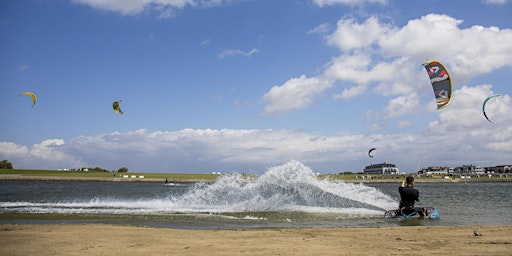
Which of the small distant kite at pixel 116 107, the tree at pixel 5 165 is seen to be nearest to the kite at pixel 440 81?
the small distant kite at pixel 116 107

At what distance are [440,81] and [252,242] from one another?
1604 cm

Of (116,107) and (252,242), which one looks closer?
(252,242)

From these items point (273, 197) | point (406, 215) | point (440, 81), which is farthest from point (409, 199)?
point (440, 81)

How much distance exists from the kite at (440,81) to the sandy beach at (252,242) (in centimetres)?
1081

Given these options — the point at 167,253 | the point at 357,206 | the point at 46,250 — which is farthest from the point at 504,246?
the point at 357,206

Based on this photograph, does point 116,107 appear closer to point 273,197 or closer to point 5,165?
point 273,197

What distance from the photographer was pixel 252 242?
9273 mm

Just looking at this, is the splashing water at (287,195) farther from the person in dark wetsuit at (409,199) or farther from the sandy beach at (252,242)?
the sandy beach at (252,242)

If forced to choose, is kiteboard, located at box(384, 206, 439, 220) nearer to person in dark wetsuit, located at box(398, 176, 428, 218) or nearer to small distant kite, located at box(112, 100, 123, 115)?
person in dark wetsuit, located at box(398, 176, 428, 218)

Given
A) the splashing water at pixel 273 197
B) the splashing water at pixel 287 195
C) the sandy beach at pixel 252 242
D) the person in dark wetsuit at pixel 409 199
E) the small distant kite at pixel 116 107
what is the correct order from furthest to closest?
the small distant kite at pixel 116 107 → the splashing water at pixel 287 195 → the splashing water at pixel 273 197 → the person in dark wetsuit at pixel 409 199 → the sandy beach at pixel 252 242

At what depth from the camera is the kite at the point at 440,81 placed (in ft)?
68.7

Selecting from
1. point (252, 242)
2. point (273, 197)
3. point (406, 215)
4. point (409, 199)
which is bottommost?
point (406, 215)

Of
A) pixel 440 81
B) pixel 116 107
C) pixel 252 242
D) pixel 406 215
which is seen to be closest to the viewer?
pixel 252 242

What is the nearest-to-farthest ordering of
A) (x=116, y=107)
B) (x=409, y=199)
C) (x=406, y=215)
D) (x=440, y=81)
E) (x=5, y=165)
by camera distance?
1. (x=409, y=199)
2. (x=406, y=215)
3. (x=440, y=81)
4. (x=116, y=107)
5. (x=5, y=165)
